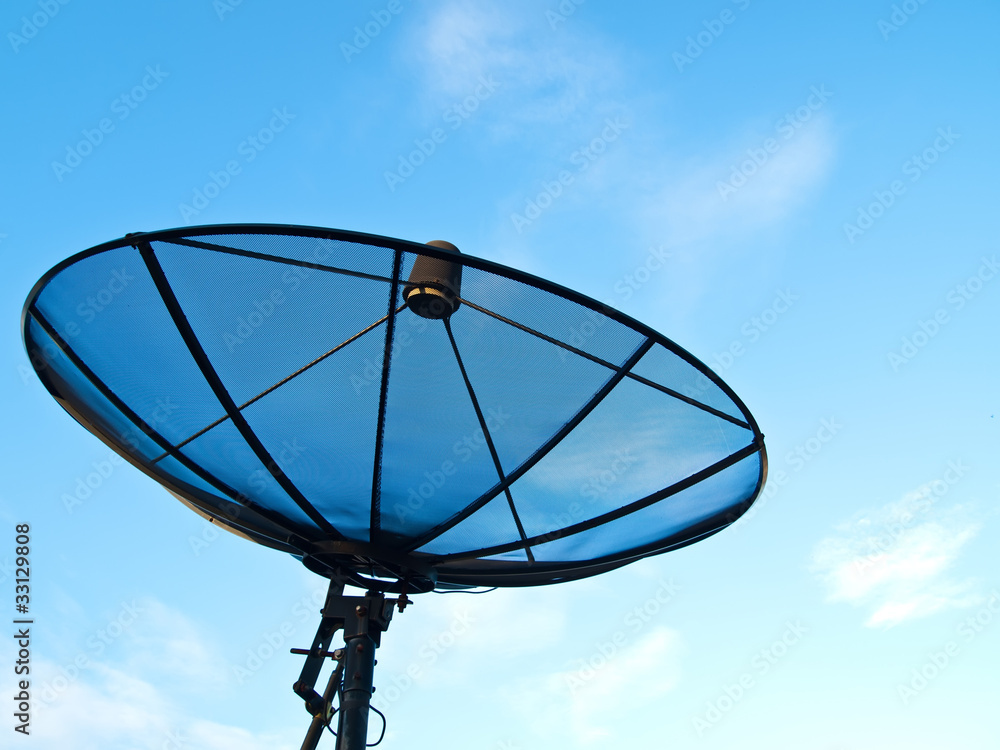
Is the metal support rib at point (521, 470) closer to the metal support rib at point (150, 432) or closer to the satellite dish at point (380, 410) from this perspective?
the satellite dish at point (380, 410)

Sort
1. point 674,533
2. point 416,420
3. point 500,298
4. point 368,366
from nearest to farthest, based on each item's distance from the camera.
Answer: point 500,298 < point 368,366 < point 416,420 < point 674,533

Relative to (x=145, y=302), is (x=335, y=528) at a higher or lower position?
lower

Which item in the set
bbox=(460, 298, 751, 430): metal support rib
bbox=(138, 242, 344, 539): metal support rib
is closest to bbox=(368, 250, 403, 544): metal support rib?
bbox=(138, 242, 344, 539): metal support rib

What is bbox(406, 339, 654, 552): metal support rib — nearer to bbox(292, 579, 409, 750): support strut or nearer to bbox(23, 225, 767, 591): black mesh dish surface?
bbox(23, 225, 767, 591): black mesh dish surface

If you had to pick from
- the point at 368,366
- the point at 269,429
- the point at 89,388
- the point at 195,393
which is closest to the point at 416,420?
the point at 368,366

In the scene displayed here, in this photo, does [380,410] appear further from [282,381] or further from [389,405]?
[282,381]

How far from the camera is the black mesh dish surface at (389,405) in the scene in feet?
18.1

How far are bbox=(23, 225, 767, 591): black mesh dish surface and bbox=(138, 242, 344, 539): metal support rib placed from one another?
0.02 metres

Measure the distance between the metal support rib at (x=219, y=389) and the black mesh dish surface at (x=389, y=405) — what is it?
2 centimetres

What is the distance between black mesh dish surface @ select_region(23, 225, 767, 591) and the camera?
5.51m

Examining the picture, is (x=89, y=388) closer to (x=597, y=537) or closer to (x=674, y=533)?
(x=597, y=537)

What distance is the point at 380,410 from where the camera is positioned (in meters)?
6.49

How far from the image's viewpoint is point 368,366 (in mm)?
6199

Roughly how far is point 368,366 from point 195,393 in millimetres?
1468
